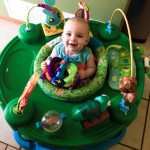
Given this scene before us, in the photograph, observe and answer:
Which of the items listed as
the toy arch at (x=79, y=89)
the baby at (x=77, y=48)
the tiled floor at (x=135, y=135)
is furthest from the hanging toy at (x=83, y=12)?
the tiled floor at (x=135, y=135)

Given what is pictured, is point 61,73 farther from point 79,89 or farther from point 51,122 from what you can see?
point 51,122

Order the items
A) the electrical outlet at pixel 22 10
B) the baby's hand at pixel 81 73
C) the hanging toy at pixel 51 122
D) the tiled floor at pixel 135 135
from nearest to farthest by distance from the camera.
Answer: the hanging toy at pixel 51 122 < the baby's hand at pixel 81 73 < the tiled floor at pixel 135 135 < the electrical outlet at pixel 22 10

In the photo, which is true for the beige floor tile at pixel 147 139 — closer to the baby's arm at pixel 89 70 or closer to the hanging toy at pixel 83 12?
the baby's arm at pixel 89 70

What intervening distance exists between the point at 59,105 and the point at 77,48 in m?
0.27

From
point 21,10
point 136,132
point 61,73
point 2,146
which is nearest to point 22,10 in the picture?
point 21,10

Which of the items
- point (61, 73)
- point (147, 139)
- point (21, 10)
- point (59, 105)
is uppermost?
point (21, 10)

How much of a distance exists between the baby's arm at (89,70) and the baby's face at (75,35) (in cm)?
10

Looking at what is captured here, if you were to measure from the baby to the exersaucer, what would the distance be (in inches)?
3.6

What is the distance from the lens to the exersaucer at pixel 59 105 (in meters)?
0.68

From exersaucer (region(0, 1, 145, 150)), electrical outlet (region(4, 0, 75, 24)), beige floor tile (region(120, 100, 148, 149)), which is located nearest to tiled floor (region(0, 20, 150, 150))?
beige floor tile (region(120, 100, 148, 149))

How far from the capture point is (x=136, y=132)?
0.95 m

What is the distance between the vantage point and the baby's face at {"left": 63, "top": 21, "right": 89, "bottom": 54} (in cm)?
76

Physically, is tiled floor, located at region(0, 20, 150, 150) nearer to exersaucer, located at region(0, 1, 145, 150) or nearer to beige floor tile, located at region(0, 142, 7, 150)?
beige floor tile, located at region(0, 142, 7, 150)

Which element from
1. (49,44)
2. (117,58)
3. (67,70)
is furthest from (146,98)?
(49,44)
